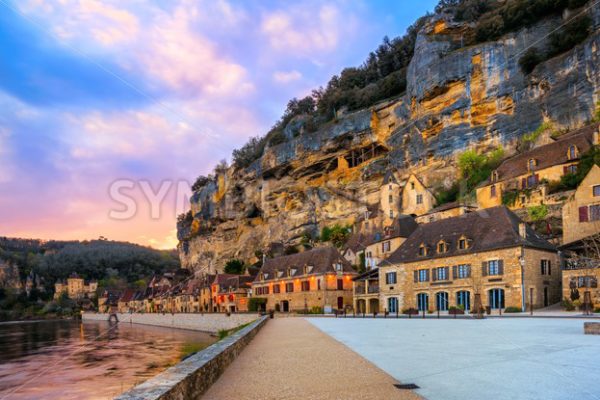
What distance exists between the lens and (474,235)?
1551 inches

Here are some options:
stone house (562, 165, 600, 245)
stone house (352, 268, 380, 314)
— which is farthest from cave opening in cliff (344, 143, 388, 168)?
stone house (562, 165, 600, 245)

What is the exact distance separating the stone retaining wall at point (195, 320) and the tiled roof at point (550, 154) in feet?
103

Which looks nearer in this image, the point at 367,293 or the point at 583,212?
the point at 583,212

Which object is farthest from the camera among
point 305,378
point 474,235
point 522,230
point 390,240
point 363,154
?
point 363,154

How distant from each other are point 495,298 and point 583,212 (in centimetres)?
1140

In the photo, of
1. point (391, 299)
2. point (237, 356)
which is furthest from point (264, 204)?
point (237, 356)

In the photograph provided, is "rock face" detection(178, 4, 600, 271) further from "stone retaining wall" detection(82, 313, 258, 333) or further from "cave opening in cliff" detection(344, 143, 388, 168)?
"stone retaining wall" detection(82, 313, 258, 333)

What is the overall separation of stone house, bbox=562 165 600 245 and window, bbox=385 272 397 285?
14.5 metres

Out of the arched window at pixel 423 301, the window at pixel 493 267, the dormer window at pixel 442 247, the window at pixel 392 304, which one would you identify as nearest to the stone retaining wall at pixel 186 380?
the window at pixel 493 267

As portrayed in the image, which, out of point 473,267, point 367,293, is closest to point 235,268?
point 367,293

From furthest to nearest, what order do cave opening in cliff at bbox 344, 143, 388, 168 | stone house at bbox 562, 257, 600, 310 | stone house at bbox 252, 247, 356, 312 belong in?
cave opening in cliff at bbox 344, 143, 388, 168
stone house at bbox 252, 247, 356, 312
stone house at bbox 562, 257, 600, 310

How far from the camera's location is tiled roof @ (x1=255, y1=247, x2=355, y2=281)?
57500 millimetres

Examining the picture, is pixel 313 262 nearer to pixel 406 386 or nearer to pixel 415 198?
pixel 415 198

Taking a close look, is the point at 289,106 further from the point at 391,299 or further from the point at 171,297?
the point at 391,299
